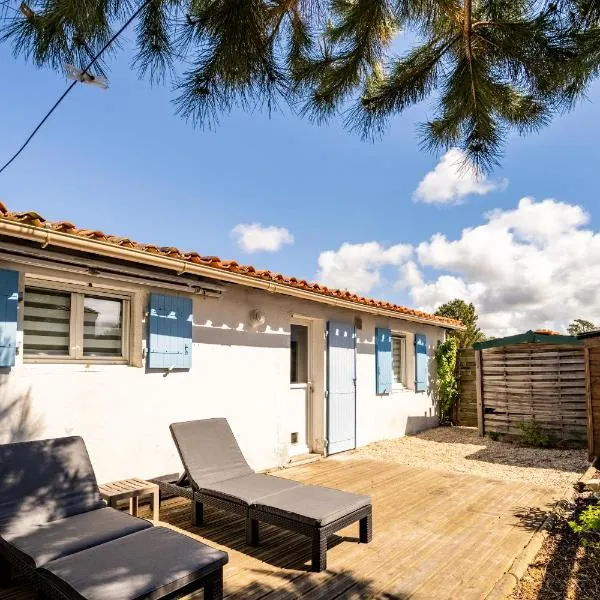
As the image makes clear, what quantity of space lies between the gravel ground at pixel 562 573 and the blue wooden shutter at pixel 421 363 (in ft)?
21.5

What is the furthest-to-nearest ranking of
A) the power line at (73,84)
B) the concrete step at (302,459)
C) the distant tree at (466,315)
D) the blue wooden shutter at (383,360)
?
the distant tree at (466,315) < the blue wooden shutter at (383,360) < the concrete step at (302,459) < the power line at (73,84)

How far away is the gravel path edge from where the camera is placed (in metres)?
3.21

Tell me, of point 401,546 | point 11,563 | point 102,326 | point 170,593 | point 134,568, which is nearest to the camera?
point 170,593

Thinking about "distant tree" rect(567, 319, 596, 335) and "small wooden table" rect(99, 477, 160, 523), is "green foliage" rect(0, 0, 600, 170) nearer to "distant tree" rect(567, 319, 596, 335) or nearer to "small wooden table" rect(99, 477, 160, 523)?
"small wooden table" rect(99, 477, 160, 523)

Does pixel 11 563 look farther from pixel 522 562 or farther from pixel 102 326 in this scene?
pixel 522 562

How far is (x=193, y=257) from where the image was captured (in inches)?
213

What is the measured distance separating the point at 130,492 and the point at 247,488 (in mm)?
1097

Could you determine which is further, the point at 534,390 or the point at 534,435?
the point at 534,390

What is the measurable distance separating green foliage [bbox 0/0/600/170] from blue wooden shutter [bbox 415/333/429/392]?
23.6ft

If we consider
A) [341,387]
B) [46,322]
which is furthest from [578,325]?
[46,322]

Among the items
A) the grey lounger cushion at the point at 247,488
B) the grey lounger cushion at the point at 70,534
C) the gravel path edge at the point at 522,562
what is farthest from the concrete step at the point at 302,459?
the grey lounger cushion at the point at 70,534

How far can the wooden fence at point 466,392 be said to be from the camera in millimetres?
11594

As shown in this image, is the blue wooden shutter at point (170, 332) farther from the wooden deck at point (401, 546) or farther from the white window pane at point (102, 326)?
the wooden deck at point (401, 546)

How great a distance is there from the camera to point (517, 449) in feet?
28.8
